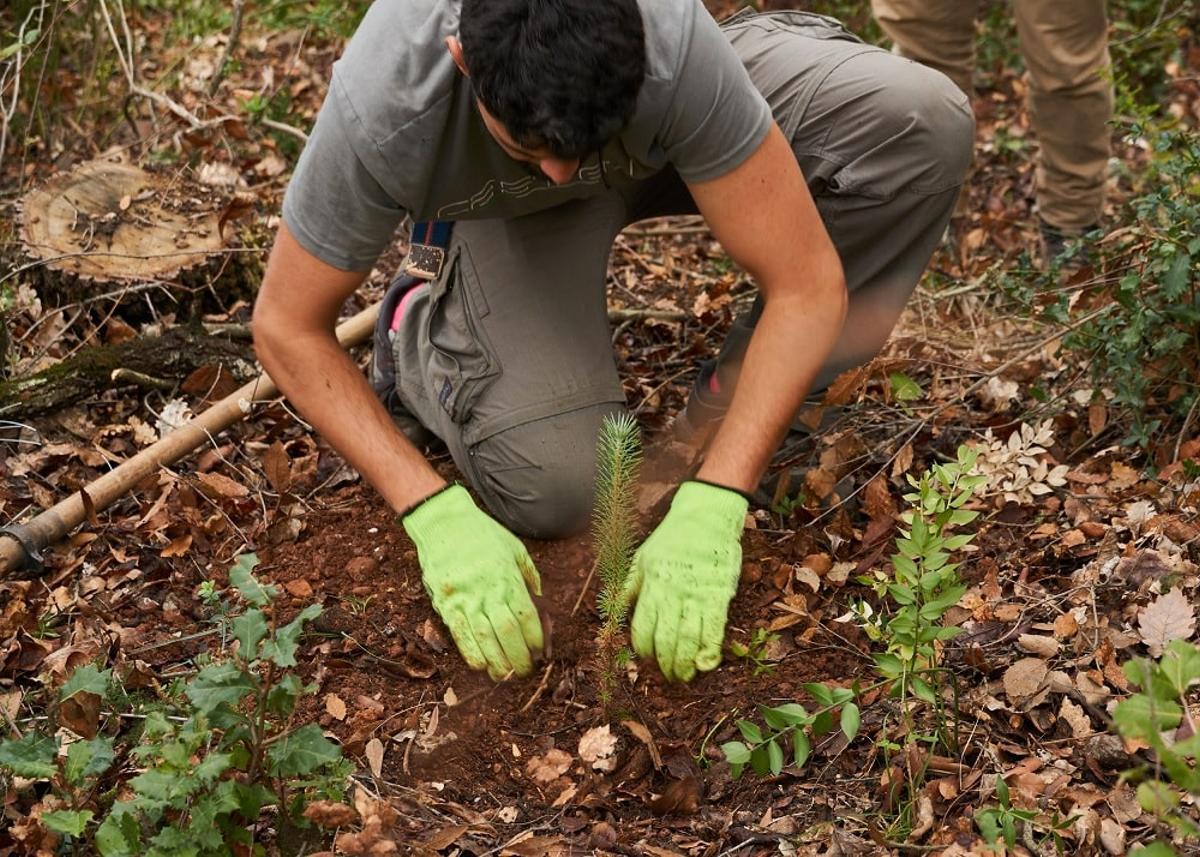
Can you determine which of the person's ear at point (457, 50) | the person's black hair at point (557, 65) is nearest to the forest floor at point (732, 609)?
the person's black hair at point (557, 65)

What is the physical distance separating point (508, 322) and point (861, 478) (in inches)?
37.0

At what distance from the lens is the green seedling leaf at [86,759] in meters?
1.88

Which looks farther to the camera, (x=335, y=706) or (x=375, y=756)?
(x=335, y=706)

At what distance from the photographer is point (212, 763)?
174 centimetres

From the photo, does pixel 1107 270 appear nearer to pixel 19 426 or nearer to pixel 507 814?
pixel 507 814

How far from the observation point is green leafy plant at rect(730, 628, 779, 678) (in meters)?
2.37

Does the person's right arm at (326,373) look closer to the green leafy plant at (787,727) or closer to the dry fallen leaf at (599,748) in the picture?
the dry fallen leaf at (599,748)

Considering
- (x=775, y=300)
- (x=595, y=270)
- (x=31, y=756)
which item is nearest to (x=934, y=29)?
(x=595, y=270)

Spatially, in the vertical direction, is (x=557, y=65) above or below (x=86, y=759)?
above

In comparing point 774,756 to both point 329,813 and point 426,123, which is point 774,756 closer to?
point 329,813

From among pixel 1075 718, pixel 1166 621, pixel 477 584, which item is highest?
pixel 477 584

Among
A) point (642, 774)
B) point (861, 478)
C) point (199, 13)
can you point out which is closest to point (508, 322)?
point (861, 478)

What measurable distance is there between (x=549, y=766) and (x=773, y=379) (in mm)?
910

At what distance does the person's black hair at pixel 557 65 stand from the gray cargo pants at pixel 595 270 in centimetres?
Result: 91
